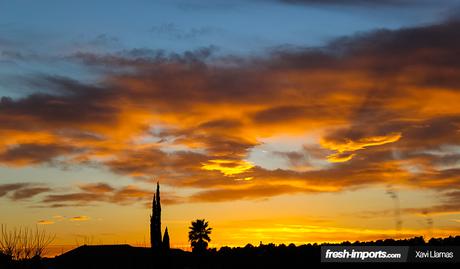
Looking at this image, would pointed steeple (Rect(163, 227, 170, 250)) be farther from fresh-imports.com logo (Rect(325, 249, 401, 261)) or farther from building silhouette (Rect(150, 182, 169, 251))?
fresh-imports.com logo (Rect(325, 249, 401, 261))

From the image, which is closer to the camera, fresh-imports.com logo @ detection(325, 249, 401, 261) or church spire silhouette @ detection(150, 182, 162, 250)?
fresh-imports.com logo @ detection(325, 249, 401, 261)

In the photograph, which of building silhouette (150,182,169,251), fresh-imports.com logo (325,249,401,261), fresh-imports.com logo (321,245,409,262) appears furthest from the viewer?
building silhouette (150,182,169,251)

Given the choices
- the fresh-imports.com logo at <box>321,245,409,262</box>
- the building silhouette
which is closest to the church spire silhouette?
the building silhouette

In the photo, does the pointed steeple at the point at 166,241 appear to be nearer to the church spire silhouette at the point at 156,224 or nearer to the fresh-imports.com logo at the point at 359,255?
the church spire silhouette at the point at 156,224

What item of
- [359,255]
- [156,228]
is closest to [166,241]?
[156,228]

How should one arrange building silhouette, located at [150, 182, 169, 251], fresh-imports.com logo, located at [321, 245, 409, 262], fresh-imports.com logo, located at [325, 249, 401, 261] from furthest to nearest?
building silhouette, located at [150, 182, 169, 251] < fresh-imports.com logo, located at [325, 249, 401, 261] < fresh-imports.com logo, located at [321, 245, 409, 262]

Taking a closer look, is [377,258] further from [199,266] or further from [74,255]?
[74,255]

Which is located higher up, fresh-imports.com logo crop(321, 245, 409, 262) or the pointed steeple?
the pointed steeple

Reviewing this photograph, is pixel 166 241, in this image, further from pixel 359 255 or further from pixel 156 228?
pixel 359 255

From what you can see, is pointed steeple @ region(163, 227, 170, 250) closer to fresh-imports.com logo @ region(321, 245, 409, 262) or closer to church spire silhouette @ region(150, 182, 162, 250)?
church spire silhouette @ region(150, 182, 162, 250)

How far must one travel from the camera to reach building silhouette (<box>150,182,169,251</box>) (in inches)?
3332

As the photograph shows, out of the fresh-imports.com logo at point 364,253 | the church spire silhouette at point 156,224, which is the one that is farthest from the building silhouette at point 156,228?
the fresh-imports.com logo at point 364,253

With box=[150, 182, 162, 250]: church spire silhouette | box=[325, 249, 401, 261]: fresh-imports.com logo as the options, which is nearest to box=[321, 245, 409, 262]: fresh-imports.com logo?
box=[325, 249, 401, 261]: fresh-imports.com logo

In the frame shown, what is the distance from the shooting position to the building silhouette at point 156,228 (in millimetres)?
84625
